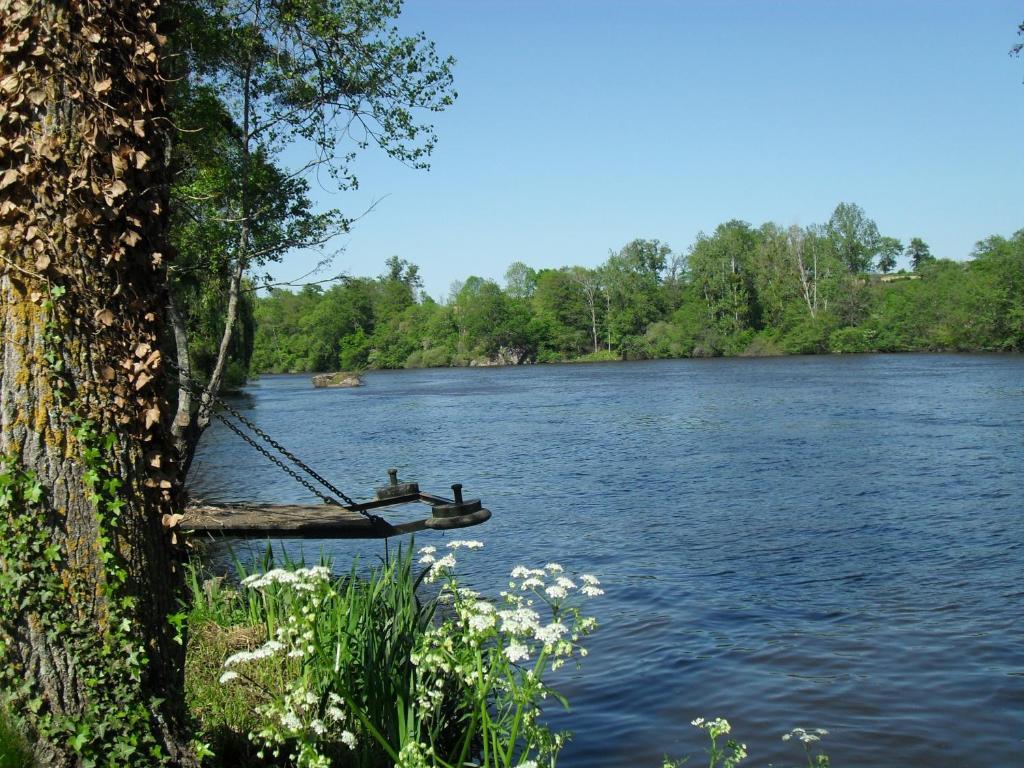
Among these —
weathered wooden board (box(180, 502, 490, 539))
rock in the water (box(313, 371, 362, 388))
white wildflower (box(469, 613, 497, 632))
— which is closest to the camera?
white wildflower (box(469, 613, 497, 632))

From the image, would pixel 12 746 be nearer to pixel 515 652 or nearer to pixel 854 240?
pixel 515 652

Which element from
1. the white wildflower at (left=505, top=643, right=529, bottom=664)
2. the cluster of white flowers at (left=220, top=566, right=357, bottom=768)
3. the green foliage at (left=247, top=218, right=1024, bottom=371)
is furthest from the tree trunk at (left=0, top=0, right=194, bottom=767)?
the green foliage at (left=247, top=218, right=1024, bottom=371)

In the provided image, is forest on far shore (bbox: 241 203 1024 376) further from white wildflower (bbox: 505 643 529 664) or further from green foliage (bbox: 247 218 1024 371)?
white wildflower (bbox: 505 643 529 664)

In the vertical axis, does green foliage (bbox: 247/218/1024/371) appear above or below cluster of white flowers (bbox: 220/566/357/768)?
above

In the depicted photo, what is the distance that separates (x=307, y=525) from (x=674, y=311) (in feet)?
376

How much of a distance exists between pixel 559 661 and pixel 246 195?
10.4 metres

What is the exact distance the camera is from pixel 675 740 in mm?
7289

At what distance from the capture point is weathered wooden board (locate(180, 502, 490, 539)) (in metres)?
8.95

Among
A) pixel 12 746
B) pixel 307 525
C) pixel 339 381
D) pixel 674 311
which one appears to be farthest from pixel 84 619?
pixel 674 311

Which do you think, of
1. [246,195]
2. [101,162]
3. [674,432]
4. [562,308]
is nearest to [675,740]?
[101,162]

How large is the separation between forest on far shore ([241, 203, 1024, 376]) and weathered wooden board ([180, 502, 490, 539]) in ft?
283

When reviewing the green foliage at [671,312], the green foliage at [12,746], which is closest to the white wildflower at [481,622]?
the green foliage at [12,746]

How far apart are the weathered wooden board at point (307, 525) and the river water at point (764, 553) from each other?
1.94 meters

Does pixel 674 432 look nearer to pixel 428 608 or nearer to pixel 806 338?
pixel 428 608
